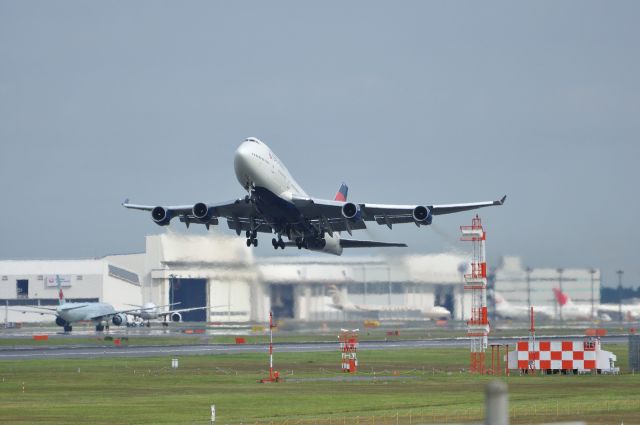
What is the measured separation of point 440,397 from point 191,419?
47.0ft

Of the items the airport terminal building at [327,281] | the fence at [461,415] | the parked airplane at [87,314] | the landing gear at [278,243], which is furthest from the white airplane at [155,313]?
the fence at [461,415]

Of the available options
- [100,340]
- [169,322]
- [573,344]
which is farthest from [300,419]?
[169,322]

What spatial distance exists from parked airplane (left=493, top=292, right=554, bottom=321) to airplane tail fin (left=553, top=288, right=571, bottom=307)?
2.93 m

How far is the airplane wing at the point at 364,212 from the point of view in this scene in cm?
6850

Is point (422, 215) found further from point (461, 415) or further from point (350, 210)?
point (461, 415)

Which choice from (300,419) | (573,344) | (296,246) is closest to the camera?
(300,419)

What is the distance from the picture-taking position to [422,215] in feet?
226

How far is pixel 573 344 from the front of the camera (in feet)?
229

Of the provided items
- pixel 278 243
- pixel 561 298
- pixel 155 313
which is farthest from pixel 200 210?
pixel 155 313

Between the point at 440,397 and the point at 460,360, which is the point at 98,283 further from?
the point at 440,397

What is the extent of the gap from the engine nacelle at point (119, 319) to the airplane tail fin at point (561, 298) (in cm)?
6306

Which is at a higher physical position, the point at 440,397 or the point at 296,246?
the point at 296,246

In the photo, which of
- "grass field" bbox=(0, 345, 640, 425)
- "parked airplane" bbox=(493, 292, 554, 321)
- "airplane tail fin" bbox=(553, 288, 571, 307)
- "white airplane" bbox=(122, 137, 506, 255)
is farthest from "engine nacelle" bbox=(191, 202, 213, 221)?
"airplane tail fin" bbox=(553, 288, 571, 307)

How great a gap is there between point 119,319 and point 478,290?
266 feet
